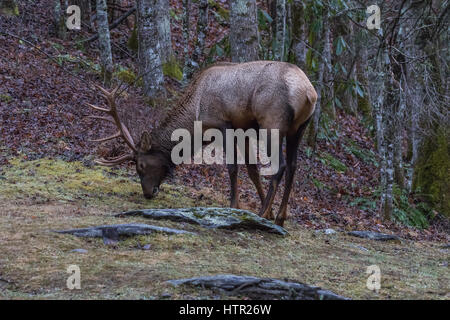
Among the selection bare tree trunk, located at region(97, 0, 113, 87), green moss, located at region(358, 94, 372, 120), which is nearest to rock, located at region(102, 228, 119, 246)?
bare tree trunk, located at region(97, 0, 113, 87)

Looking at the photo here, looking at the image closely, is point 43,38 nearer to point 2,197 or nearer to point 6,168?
point 6,168

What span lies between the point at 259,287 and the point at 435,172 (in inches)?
414

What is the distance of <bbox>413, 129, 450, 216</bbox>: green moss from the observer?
13.5 meters

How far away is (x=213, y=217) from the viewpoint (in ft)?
24.0

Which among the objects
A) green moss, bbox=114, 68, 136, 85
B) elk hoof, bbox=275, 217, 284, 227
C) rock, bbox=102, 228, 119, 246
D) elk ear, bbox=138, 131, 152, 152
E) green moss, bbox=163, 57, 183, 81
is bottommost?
elk hoof, bbox=275, 217, 284, 227

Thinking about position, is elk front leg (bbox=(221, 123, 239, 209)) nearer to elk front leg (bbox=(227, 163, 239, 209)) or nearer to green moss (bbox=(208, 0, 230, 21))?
elk front leg (bbox=(227, 163, 239, 209))

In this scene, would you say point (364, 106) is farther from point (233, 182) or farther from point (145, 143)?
point (145, 143)

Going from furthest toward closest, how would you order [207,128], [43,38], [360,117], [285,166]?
[360,117], [43,38], [207,128], [285,166]

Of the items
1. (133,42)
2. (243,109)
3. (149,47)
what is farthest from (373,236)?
(133,42)

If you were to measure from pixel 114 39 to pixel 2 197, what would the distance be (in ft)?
40.1

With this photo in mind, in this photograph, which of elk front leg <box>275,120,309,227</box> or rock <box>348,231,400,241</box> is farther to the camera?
rock <box>348,231,400,241</box>

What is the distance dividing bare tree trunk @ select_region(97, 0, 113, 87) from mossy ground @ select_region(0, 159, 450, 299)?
6.40 meters
